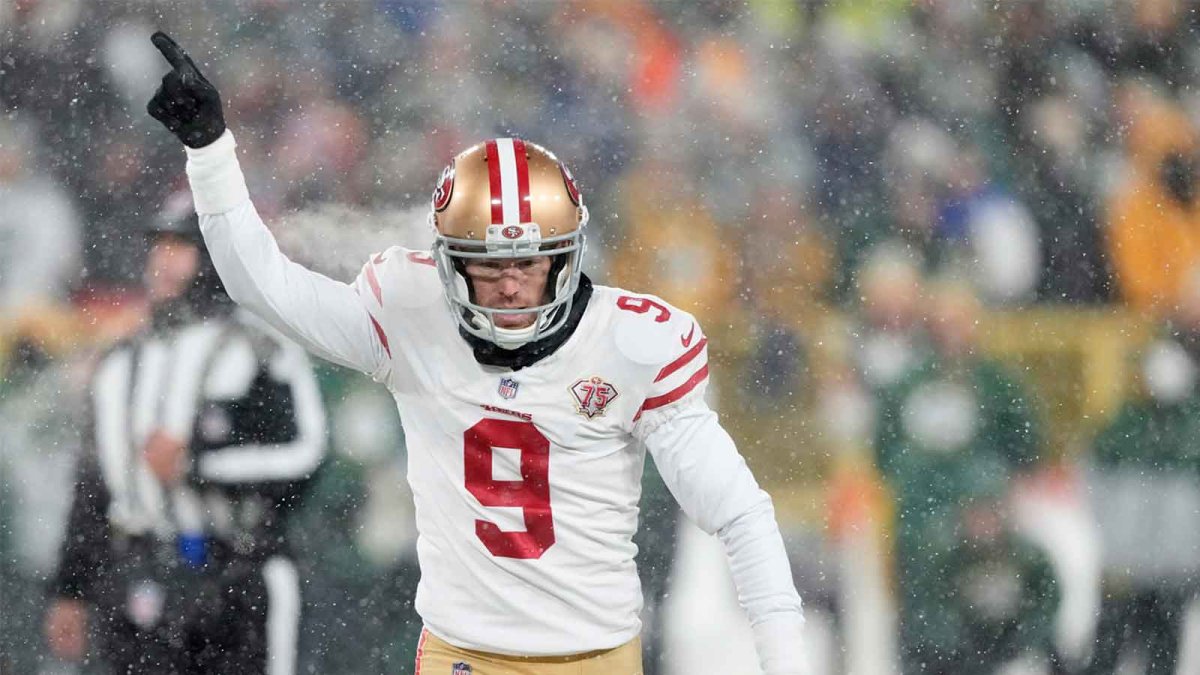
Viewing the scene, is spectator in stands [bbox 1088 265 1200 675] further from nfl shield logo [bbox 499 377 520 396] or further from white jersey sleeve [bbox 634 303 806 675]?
nfl shield logo [bbox 499 377 520 396]

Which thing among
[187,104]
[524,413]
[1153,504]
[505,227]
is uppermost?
[187,104]

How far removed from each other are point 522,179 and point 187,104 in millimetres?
409

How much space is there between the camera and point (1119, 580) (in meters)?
3.18

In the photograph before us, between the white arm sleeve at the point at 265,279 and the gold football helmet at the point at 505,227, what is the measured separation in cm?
14

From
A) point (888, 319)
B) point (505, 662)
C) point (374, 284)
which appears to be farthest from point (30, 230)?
point (888, 319)

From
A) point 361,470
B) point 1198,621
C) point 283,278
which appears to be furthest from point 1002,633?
point 283,278

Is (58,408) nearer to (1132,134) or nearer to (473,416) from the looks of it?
(473,416)

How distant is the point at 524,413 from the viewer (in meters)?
1.81

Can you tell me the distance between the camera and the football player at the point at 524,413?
1783 millimetres

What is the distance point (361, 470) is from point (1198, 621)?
1877 millimetres

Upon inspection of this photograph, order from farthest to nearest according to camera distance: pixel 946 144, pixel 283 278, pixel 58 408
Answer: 1. pixel 946 144
2. pixel 58 408
3. pixel 283 278

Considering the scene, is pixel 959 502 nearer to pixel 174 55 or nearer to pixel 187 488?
pixel 187 488

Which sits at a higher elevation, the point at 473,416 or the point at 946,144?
the point at 946,144

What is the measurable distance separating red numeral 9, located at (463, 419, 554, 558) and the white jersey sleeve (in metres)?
0.14
